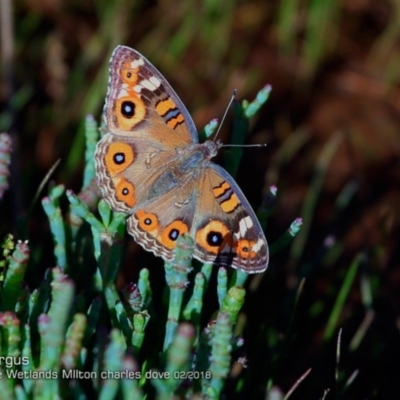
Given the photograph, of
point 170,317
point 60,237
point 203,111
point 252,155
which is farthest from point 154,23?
point 170,317

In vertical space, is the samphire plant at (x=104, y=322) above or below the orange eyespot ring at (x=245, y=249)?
below

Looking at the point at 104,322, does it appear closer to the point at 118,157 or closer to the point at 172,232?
the point at 172,232

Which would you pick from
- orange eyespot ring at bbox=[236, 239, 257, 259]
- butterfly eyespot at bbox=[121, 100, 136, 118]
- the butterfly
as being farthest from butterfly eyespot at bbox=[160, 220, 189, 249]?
butterfly eyespot at bbox=[121, 100, 136, 118]

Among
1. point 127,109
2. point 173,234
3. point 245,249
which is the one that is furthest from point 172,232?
point 127,109

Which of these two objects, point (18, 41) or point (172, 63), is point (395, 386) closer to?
point (172, 63)

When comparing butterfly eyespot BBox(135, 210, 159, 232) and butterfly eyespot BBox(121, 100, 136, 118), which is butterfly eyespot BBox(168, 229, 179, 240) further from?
butterfly eyespot BBox(121, 100, 136, 118)

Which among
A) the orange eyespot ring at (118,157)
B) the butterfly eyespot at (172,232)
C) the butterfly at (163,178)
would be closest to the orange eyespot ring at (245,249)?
the butterfly at (163,178)

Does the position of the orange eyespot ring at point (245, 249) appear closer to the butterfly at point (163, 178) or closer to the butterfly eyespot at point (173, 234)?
the butterfly at point (163, 178)
